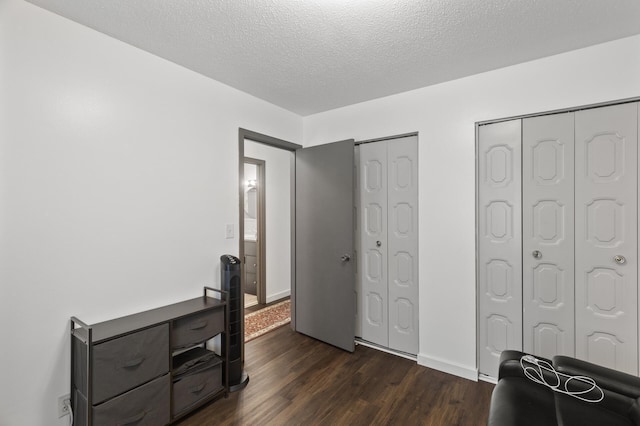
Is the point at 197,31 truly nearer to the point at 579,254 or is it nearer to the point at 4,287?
the point at 4,287

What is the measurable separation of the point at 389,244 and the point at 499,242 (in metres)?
0.98

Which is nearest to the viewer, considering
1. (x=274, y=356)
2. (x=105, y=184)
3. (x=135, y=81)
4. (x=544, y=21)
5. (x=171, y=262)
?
(x=544, y=21)

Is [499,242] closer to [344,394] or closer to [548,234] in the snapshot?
[548,234]

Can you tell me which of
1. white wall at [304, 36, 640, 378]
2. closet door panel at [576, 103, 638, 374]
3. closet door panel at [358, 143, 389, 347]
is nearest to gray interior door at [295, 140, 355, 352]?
closet door panel at [358, 143, 389, 347]

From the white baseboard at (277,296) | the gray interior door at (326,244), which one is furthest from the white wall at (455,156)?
the white baseboard at (277,296)

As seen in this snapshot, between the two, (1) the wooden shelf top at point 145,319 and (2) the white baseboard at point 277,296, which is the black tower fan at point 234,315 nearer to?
(1) the wooden shelf top at point 145,319

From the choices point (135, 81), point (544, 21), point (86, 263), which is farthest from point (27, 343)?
point (544, 21)

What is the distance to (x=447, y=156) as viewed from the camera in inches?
104

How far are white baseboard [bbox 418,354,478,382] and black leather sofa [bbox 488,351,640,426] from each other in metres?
1.02

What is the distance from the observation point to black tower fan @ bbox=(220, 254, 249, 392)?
2.43 metres

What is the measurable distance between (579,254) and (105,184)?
3332 millimetres

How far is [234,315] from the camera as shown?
253 cm

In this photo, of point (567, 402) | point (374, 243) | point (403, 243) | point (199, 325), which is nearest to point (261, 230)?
point (374, 243)

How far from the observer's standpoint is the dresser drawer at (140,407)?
1.65 metres
